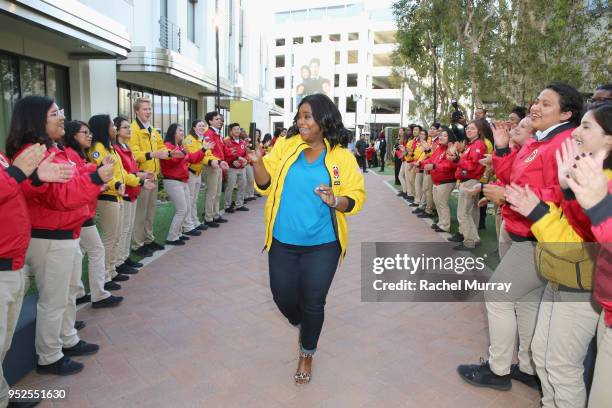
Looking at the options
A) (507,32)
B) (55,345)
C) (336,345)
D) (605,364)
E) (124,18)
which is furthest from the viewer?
(124,18)

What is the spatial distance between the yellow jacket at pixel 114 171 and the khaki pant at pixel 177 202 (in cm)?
202

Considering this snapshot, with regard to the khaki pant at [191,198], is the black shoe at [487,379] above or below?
below

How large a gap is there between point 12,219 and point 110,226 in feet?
8.54

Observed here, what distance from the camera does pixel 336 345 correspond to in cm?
408

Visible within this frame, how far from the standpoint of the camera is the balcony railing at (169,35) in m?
15.3


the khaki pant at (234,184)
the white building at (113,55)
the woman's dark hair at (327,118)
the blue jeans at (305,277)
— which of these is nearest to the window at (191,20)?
the white building at (113,55)

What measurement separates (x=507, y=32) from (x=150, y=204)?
9187 mm

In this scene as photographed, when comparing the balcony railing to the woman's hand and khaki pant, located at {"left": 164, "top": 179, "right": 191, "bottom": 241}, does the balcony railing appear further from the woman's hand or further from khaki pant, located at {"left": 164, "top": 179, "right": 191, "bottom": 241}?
the woman's hand

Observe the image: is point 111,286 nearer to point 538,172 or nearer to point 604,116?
point 538,172

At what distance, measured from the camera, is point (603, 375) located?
2.20 meters

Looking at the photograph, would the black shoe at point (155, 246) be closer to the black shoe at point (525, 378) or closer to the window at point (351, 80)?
the black shoe at point (525, 378)

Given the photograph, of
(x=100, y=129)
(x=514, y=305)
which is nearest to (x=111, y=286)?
(x=100, y=129)

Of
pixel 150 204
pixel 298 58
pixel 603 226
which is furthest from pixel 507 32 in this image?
pixel 298 58

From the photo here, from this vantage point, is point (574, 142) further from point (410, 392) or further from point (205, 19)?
point (205, 19)
